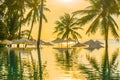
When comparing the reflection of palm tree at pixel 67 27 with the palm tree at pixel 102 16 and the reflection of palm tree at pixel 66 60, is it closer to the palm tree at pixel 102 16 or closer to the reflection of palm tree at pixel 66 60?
the palm tree at pixel 102 16

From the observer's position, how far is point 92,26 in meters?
35.8

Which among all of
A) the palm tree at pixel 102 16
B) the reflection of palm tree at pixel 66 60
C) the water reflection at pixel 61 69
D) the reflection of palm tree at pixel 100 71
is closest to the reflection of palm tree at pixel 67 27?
the palm tree at pixel 102 16

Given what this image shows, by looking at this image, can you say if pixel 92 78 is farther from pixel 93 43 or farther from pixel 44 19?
pixel 93 43

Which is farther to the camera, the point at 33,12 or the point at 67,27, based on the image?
the point at 67,27

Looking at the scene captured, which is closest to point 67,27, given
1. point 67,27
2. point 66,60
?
point 67,27

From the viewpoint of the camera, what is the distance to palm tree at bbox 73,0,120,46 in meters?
35.7

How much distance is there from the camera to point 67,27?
5862 cm

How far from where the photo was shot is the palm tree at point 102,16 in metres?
35.7

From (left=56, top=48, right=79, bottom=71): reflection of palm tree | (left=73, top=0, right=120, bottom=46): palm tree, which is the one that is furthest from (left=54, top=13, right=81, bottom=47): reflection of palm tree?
(left=56, top=48, right=79, bottom=71): reflection of palm tree

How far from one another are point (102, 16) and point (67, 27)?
72.0 ft

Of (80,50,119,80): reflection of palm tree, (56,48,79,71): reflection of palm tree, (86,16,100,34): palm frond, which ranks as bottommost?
(80,50,119,80): reflection of palm tree

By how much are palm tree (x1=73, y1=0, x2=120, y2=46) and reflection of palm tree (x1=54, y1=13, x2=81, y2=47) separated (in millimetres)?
20894

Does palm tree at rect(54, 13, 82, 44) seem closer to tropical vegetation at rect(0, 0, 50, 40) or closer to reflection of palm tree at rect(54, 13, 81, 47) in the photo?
reflection of palm tree at rect(54, 13, 81, 47)

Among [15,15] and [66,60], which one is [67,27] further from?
[66,60]
